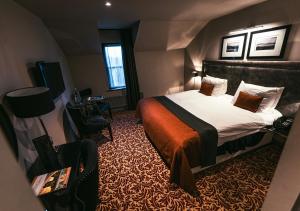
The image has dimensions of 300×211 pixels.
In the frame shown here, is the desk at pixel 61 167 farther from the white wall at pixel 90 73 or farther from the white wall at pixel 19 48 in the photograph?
the white wall at pixel 90 73

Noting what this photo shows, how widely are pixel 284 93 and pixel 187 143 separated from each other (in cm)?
187

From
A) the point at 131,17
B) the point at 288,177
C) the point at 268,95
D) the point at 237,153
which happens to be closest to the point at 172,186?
the point at 237,153

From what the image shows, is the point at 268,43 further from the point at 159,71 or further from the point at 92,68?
the point at 92,68

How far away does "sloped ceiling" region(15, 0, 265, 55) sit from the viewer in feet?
7.09

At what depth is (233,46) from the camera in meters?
3.06

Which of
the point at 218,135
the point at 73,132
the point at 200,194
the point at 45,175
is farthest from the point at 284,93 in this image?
the point at 73,132

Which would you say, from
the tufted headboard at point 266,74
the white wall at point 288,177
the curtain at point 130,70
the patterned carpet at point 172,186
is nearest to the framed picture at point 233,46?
the tufted headboard at point 266,74

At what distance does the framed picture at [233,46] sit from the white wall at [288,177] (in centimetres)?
279

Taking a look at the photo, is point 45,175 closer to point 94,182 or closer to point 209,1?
point 94,182

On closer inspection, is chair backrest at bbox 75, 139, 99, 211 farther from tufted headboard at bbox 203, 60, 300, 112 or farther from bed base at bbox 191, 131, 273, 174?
tufted headboard at bbox 203, 60, 300, 112

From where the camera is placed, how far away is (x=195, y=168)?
1.99 meters

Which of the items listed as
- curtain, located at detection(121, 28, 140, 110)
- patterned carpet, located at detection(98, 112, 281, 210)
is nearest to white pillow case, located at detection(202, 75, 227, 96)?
patterned carpet, located at detection(98, 112, 281, 210)

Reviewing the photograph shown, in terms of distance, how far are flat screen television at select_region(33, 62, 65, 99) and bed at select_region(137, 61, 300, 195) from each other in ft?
5.28

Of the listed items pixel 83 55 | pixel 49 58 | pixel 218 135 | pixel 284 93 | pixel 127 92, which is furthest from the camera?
pixel 127 92
